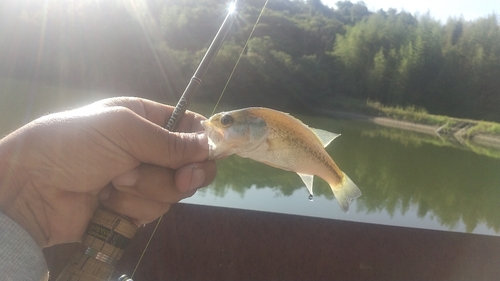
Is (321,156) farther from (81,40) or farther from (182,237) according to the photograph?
(81,40)

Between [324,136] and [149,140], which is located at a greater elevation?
[324,136]

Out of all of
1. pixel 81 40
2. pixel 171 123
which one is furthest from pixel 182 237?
pixel 81 40

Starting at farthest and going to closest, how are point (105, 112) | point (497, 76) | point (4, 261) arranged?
point (497, 76)
point (105, 112)
point (4, 261)

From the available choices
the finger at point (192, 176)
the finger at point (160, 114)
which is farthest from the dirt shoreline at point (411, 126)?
the finger at point (192, 176)

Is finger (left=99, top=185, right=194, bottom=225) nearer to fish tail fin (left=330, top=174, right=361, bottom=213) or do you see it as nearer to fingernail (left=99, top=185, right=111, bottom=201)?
fingernail (left=99, top=185, right=111, bottom=201)

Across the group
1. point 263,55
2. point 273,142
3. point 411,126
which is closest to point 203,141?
point 273,142

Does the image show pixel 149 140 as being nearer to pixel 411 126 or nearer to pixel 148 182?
pixel 148 182

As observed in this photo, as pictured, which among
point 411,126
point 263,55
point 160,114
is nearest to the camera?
point 160,114
